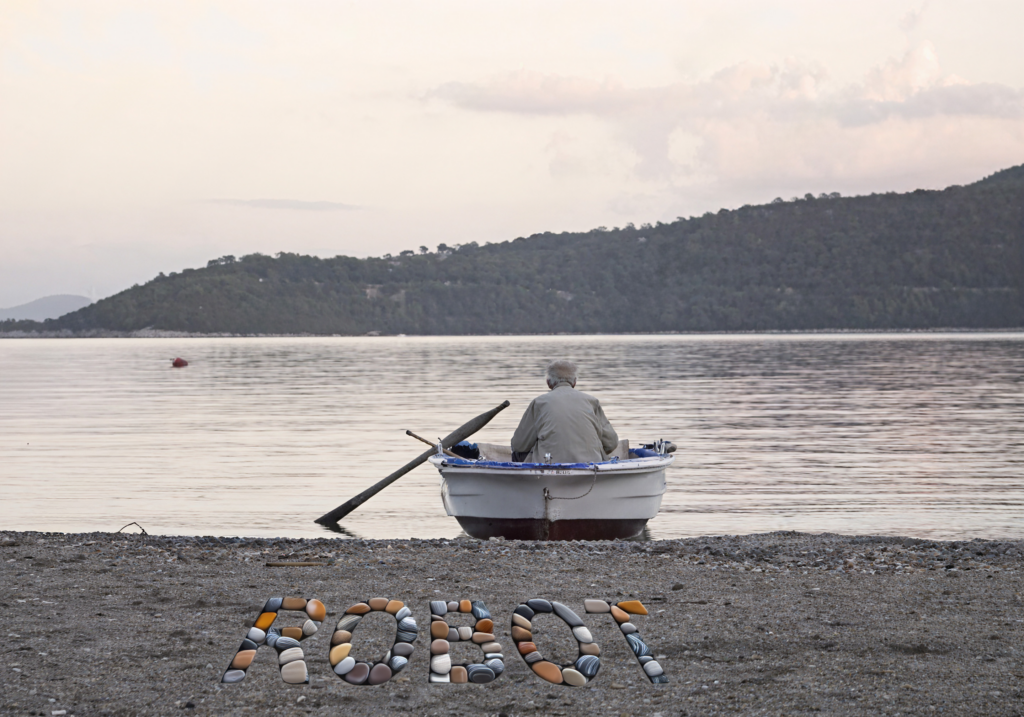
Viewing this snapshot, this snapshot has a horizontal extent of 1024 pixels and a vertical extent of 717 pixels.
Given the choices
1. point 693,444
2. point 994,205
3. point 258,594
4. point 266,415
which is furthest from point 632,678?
point 994,205

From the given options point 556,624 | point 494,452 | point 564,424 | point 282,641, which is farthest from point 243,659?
point 494,452

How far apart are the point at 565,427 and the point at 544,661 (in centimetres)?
709

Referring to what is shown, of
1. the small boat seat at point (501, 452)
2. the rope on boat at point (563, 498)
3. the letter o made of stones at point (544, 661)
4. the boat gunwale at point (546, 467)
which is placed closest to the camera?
the letter o made of stones at point (544, 661)

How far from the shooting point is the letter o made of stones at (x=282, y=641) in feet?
18.9

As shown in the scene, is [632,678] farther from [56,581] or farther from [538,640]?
[56,581]

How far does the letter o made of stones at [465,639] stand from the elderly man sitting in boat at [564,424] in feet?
22.6

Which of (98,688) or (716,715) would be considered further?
(98,688)

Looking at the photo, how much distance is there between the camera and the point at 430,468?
76.0 ft

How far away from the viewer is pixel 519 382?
5866 centimetres

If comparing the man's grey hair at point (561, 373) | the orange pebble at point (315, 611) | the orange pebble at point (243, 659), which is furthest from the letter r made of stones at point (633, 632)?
the man's grey hair at point (561, 373)

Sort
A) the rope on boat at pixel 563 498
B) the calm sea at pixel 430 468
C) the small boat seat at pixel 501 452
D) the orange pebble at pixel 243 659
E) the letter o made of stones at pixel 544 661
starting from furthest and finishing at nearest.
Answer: the calm sea at pixel 430 468, the small boat seat at pixel 501 452, the rope on boat at pixel 563 498, the letter o made of stones at pixel 544 661, the orange pebble at pixel 243 659

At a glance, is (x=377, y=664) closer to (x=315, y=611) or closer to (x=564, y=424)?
(x=315, y=611)

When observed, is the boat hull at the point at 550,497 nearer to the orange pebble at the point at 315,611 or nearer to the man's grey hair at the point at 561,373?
the man's grey hair at the point at 561,373

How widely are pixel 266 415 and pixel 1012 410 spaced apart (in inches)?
950
